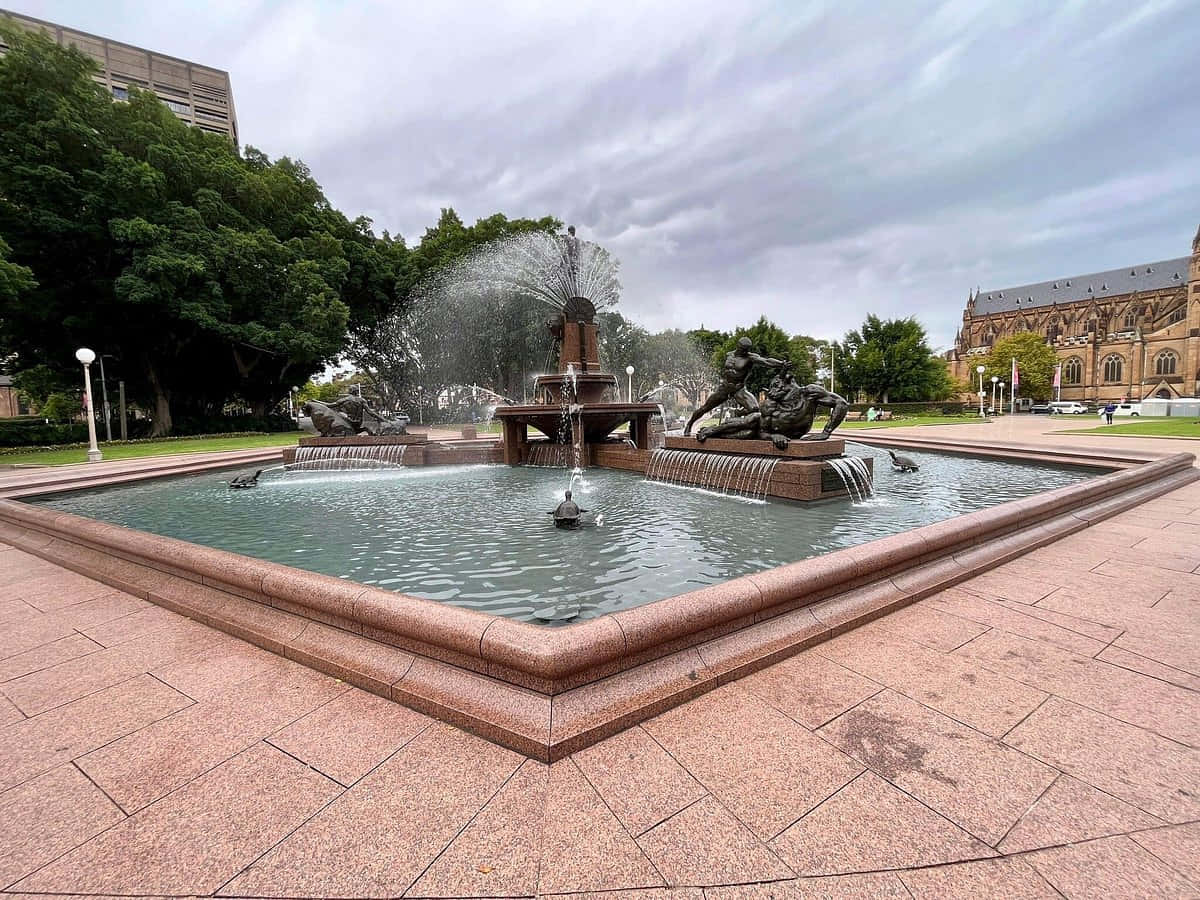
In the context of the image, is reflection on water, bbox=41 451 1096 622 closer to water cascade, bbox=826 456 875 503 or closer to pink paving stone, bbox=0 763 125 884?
water cascade, bbox=826 456 875 503

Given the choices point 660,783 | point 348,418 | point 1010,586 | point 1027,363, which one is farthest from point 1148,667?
point 1027,363

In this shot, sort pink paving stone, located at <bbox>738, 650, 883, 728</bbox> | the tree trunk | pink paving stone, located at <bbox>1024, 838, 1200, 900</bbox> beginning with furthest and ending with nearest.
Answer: the tree trunk, pink paving stone, located at <bbox>738, 650, 883, 728</bbox>, pink paving stone, located at <bbox>1024, 838, 1200, 900</bbox>

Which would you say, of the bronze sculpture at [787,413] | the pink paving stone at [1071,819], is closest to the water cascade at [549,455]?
the bronze sculpture at [787,413]

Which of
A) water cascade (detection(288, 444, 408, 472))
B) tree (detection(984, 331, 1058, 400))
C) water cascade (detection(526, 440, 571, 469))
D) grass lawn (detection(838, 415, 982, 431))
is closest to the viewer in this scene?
water cascade (detection(526, 440, 571, 469))

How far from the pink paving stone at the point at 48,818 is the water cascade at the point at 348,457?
13.1 metres

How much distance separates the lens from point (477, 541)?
6496mm

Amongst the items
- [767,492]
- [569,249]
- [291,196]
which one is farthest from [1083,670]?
[291,196]

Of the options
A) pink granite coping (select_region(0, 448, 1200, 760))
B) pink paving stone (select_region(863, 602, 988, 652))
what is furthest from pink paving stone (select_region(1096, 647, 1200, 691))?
pink granite coping (select_region(0, 448, 1200, 760))

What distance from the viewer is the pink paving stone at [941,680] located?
2.85 metres

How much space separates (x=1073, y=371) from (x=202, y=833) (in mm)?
103605

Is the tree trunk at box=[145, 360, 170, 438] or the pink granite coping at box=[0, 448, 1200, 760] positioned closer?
the pink granite coping at box=[0, 448, 1200, 760]

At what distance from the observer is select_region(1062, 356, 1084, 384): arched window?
76625 millimetres

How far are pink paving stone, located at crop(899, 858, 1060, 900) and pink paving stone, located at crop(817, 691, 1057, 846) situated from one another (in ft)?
0.41

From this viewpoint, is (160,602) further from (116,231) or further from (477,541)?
(116,231)
